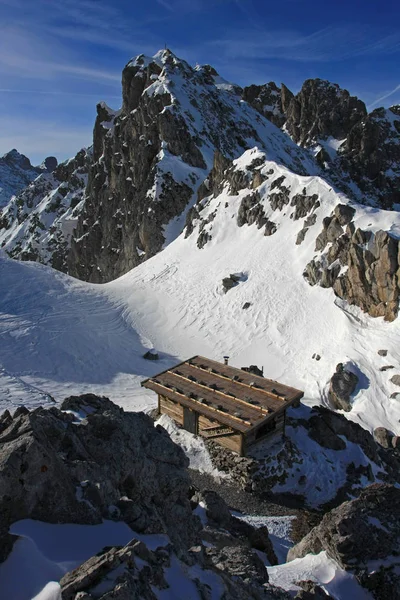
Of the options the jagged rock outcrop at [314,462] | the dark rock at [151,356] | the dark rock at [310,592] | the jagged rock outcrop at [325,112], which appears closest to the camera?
the dark rock at [310,592]

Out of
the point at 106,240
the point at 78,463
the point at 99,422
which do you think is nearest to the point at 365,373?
the point at 99,422

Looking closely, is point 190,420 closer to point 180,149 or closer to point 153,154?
point 180,149

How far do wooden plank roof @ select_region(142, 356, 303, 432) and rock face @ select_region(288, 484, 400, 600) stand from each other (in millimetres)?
6856

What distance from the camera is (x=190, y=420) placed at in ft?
65.2

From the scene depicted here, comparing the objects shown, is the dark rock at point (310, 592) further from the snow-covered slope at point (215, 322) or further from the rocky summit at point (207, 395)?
the snow-covered slope at point (215, 322)

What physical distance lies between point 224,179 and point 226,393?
35.3m

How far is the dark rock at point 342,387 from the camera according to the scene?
24375 mm

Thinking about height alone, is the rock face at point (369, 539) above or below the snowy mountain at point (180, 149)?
below

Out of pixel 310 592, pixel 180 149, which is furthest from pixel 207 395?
pixel 180 149

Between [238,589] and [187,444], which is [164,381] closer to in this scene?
[187,444]

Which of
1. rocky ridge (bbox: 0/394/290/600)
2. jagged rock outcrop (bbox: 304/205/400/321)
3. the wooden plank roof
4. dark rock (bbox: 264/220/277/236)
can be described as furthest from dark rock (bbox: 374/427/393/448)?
dark rock (bbox: 264/220/277/236)

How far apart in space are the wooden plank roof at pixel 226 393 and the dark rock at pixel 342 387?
6.31 metres

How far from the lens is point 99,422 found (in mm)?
11000

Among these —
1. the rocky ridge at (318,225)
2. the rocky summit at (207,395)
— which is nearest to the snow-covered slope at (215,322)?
the rocky summit at (207,395)
